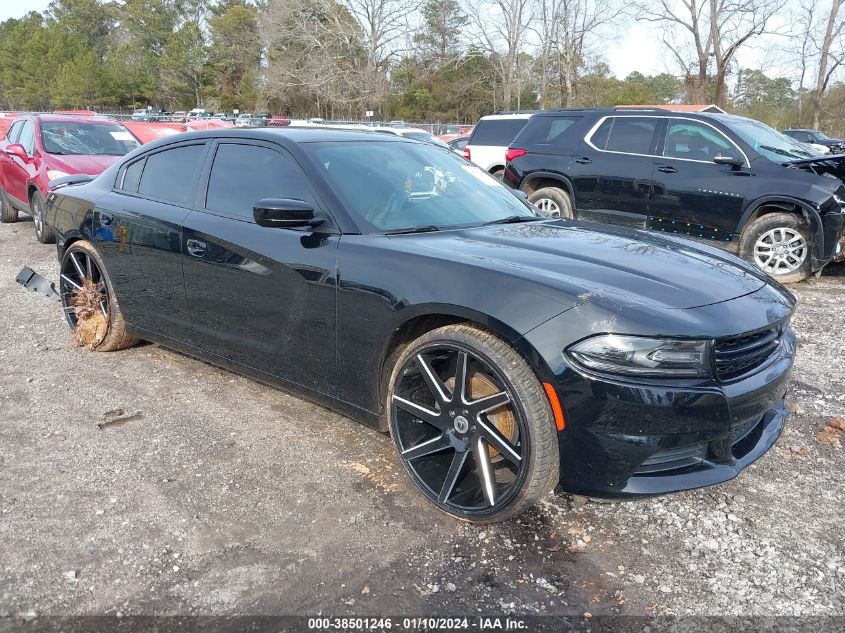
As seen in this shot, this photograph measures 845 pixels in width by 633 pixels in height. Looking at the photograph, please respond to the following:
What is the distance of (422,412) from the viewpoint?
2.83 metres

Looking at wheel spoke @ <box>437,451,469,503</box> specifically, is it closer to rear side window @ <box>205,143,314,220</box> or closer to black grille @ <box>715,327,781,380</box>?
black grille @ <box>715,327,781,380</box>

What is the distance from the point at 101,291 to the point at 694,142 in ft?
20.9

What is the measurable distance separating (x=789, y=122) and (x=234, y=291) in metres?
45.2

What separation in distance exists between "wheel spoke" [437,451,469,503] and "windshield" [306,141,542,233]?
1124 mm

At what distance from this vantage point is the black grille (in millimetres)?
2457

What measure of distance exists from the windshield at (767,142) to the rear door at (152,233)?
6063mm

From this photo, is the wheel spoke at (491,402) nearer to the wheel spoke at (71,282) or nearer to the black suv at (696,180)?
the wheel spoke at (71,282)

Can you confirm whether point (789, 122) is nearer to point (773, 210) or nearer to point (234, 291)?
point (773, 210)

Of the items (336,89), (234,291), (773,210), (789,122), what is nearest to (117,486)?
(234,291)

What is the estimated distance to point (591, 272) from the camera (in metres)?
2.68

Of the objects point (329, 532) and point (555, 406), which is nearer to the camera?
point (555, 406)

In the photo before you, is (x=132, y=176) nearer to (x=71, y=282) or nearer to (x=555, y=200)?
(x=71, y=282)

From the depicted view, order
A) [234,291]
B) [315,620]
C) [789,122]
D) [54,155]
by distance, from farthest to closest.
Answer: [789,122]
[54,155]
[234,291]
[315,620]

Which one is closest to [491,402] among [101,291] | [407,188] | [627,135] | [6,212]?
[407,188]
